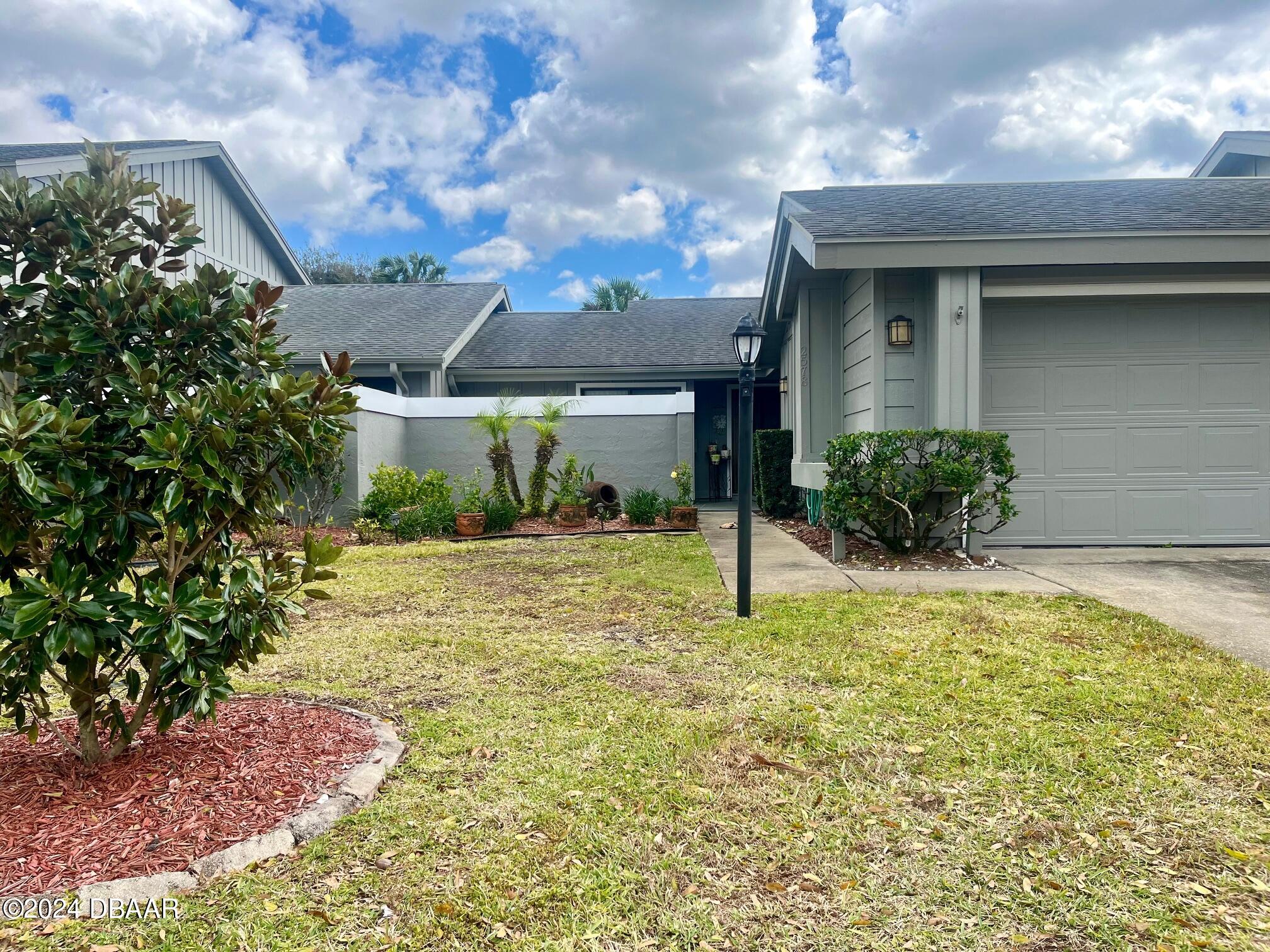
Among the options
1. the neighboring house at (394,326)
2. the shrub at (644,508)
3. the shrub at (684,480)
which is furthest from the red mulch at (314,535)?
the shrub at (684,480)

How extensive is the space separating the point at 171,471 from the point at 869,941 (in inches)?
88.6

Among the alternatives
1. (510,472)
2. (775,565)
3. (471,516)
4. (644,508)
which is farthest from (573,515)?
(775,565)

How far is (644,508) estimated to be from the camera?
9.83 meters

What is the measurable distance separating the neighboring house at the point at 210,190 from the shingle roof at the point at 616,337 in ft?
14.8

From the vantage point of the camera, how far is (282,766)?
2.50m

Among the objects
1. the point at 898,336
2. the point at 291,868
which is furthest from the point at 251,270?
the point at 291,868

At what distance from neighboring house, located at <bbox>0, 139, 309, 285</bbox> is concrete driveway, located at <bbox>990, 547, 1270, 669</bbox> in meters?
9.47

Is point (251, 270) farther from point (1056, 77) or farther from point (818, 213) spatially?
point (1056, 77)

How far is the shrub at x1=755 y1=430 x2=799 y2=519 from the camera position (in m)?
11.2

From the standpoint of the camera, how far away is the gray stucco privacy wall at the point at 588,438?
11344 millimetres

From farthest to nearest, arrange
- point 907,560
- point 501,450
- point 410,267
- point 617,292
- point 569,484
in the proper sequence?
point 410,267 → point 617,292 → point 569,484 → point 501,450 → point 907,560

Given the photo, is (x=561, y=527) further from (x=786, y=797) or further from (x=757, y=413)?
(x=786, y=797)

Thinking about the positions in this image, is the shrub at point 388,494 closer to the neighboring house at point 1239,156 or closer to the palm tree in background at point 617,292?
the neighboring house at point 1239,156

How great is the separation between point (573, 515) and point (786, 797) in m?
7.65
